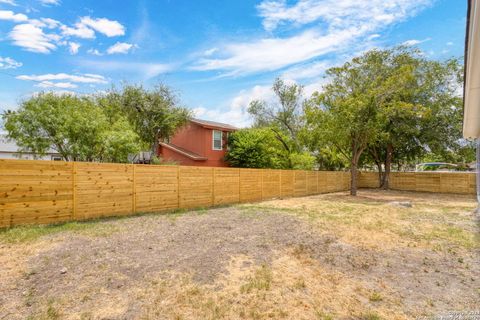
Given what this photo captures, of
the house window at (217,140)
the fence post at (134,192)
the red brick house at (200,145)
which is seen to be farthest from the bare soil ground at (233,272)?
the house window at (217,140)

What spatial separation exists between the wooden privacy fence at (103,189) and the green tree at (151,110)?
27.8ft

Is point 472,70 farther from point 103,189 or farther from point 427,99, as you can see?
point 427,99

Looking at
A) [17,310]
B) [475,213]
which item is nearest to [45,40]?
[17,310]

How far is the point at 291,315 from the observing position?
2832 mm

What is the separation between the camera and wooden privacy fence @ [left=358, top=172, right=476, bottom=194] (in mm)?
19281

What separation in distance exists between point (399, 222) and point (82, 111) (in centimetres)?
1393

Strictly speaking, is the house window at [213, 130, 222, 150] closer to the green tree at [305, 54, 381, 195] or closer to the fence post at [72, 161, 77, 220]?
the green tree at [305, 54, 381, 195]

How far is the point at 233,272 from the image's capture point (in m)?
3.98

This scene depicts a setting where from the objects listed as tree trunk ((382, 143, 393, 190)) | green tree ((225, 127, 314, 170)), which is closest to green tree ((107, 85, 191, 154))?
green tree ((225, 127, 314, 170))

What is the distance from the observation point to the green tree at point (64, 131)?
469 inches

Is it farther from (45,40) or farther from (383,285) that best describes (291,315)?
(45,40)

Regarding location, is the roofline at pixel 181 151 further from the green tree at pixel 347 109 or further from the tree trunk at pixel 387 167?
the tree trunk at pixel 387 167

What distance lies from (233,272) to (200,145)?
15587 millimetres

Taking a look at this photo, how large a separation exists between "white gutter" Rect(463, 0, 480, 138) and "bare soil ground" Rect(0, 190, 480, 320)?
117 inches
